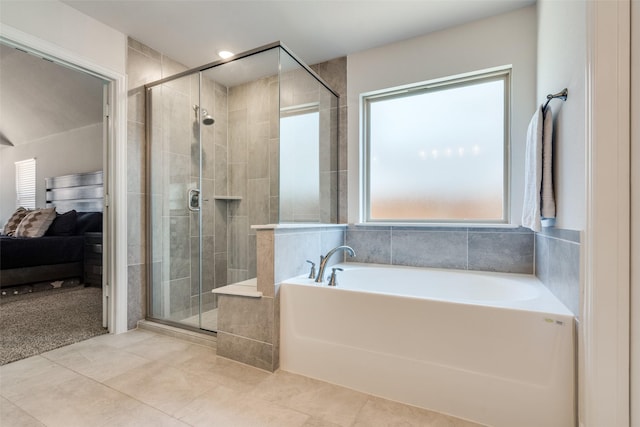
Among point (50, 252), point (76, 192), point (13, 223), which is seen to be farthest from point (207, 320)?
point (13, 223)

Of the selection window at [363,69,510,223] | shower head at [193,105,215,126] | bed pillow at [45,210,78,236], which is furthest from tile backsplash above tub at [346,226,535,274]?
bed pillow at [45,210,78,236]

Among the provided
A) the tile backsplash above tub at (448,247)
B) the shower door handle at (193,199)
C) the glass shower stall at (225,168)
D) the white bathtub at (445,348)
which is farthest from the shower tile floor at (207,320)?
the tile backsplash above tub at (448,247)

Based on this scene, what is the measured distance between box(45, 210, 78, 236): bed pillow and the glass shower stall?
8.03 feet

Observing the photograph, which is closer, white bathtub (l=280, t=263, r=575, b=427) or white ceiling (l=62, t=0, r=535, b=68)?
white bathtub (l=280, t=263, r=575, b=427)

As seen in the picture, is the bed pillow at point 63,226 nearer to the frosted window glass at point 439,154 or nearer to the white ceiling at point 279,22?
the white ceiling at point 279,22

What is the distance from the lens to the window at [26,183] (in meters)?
5.15

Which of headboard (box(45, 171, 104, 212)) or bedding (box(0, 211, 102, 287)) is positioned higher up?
headboard (box(45, 171, 104, 212))

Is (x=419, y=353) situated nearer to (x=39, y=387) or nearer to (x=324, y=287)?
(x=324, y=287)

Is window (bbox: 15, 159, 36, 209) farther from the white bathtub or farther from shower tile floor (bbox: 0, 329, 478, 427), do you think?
the white bathtub

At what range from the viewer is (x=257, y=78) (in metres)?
2.54

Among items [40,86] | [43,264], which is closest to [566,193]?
[43,264]

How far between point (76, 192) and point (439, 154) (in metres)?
5.31

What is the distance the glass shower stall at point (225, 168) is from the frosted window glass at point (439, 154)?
0.44 metres

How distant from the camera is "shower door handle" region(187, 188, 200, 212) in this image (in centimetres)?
270
